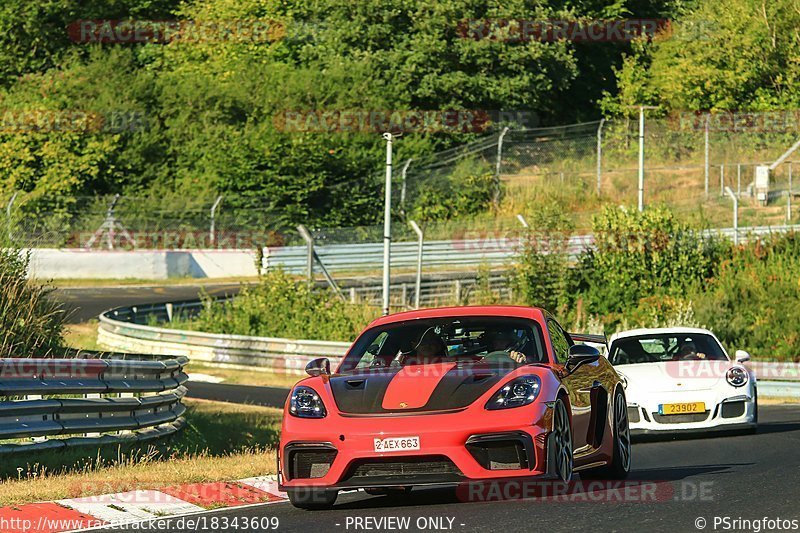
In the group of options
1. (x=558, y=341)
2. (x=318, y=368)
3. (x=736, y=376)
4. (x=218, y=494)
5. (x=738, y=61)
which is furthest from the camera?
(x=738, y=61)

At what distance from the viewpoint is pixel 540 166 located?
49.7m

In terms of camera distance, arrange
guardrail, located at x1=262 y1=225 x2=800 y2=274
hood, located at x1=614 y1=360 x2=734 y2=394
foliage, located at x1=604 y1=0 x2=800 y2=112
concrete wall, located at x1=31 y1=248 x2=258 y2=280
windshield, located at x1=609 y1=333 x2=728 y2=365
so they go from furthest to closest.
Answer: foliage, located at x1=604 y1=0 x2=800 y2=112, concrete wall, located at x1=31 y1=248 x2=258 y2=280, guardrail, located at x1=262 y1=225 x2=800 y2=274, windshield, located at x1=609 y1=333 x2=728 y2=365, hood, located at x1=614 y1=360 x2=734 y2=394

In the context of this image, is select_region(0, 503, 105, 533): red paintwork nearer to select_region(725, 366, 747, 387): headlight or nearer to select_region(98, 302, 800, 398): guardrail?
select_region(725, 366, 747, 387): headlight

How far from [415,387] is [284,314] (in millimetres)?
22105

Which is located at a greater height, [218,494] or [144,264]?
[218,494]

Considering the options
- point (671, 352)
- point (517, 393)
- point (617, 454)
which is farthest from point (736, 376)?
point (517, 393)

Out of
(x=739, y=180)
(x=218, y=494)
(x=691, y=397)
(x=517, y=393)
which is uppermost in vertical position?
(x=739, y=180)

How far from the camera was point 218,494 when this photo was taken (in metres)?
10.9

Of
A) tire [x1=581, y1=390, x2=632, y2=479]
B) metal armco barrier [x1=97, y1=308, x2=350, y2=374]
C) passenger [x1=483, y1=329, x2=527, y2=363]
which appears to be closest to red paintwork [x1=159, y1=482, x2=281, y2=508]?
passenger [x1=483, y1=329, x2=527, y2=363]

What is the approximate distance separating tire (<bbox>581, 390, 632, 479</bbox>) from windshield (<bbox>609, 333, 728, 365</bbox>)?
5.88 meters

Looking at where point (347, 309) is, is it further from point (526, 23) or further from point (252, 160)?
point (526, 23)

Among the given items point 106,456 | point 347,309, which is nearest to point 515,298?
point 347,309

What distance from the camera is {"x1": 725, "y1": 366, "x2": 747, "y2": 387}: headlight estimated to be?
54.2 feet

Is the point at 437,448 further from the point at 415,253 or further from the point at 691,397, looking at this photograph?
the point at 415,253
